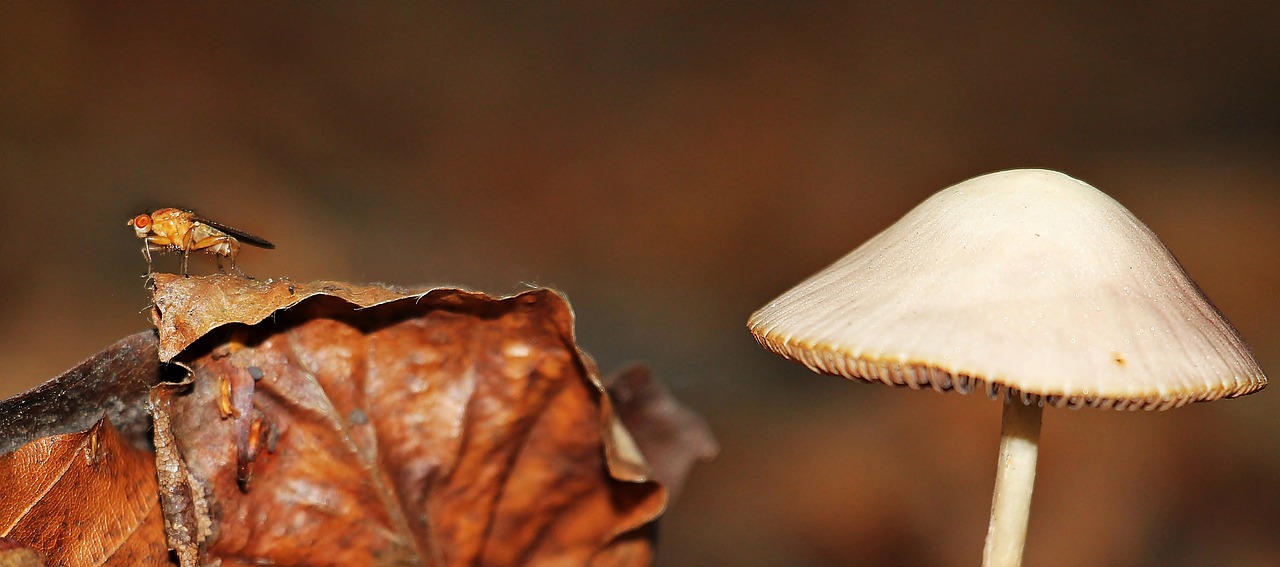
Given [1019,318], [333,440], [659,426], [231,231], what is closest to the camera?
[1019,318]

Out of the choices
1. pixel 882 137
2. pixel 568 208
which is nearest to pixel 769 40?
pixel 882 137

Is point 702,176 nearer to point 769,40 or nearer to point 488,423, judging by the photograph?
point 769,40

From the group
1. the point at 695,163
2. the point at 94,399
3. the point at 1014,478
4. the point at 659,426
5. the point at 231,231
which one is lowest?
the point at 1014,478

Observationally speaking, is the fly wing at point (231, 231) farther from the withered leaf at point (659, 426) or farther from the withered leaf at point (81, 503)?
the withered leaf at point (659, 426)

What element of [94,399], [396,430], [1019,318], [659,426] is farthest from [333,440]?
[1019,318]

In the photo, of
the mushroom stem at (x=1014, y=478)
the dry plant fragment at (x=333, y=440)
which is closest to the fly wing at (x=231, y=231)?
the dry plant fragment at (x=333, y=440)

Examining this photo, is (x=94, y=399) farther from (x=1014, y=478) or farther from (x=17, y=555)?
(x=1014, y=478)
